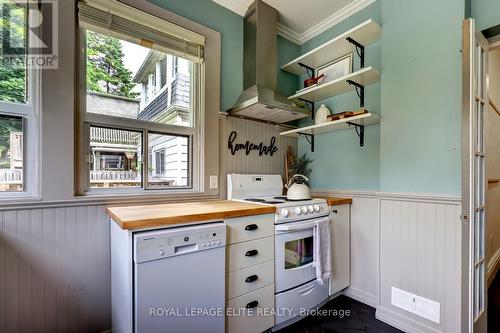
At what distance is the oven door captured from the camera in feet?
5.59

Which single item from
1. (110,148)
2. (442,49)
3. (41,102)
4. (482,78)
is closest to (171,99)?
(110,148)

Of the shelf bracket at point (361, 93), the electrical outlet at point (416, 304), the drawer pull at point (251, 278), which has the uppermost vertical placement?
the shelf bracket at point (361, 93)

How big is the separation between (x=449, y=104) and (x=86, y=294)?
2.74 metres

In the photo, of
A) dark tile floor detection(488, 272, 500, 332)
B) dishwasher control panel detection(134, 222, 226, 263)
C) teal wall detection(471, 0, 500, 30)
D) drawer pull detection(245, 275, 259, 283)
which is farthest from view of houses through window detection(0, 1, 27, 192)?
dark tile floor detection(488, 272, 500, 332)

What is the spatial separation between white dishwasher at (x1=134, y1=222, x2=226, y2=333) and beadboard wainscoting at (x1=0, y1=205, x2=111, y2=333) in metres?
0.66

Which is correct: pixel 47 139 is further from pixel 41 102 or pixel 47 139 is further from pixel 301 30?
pixel 301 30

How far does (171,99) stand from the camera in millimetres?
2043

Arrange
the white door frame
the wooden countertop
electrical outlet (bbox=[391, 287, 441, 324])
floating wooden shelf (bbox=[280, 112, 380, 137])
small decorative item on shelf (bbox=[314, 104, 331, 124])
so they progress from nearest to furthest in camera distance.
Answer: the white door frame
electrical outlet (bbox=[391, 287, 441, 324])
floating wooden shelf (bbox=[280, 112, 380, 137])
the wooden countertop
small decorative item on shelf (bbox=[314, 104, 331, 124])

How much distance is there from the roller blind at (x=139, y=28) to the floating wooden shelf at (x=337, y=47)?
1.09m

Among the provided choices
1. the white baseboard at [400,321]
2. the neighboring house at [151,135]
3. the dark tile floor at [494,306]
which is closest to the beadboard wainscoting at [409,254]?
the white baseboard at [400,321]

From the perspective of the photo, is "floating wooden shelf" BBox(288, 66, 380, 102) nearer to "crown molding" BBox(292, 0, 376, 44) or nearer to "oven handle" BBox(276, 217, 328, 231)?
"crown molding" BBox(292, 0, 376, 44)

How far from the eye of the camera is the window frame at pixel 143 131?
5.15 ft

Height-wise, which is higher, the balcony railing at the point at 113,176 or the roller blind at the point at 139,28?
the roller blind at the point at 139,28

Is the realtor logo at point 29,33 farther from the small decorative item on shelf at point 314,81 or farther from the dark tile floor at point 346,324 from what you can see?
the dark tile floor at point 346,324
